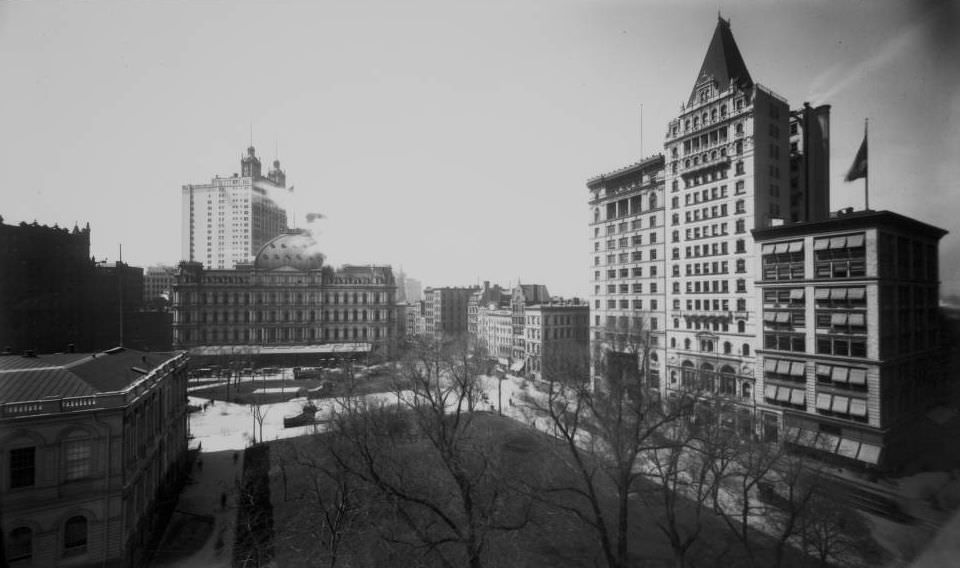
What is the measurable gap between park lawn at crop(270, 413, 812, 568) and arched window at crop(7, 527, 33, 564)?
7444 mm

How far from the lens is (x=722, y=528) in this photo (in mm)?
18672

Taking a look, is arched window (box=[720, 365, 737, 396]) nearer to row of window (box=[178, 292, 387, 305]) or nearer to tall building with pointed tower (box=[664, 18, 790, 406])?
tall building with pointed tower (box=[664, 18, 790, 406])

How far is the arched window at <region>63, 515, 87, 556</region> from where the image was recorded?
1313 cm

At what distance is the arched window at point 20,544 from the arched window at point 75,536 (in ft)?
2.54

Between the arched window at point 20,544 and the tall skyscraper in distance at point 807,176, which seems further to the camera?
the tall skyscraper in distance at point 807,176

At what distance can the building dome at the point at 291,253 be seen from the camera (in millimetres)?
66450

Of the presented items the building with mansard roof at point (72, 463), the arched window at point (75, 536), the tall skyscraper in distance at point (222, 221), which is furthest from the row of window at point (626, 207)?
the tall skyscraper in distance at point (222, 221)

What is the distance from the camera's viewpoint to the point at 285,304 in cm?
6438

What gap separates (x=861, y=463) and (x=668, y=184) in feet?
85.7

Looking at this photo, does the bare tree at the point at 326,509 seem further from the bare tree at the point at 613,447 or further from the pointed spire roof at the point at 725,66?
the pointed spire roof at the point at 725,66

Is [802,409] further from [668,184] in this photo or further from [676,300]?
[668,184]

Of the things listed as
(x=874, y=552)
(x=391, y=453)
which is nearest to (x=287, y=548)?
(x=391, y=453)

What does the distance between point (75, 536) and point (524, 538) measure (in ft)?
53.6

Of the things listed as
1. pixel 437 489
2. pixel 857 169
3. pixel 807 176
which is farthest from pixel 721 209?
pixel 437 489
